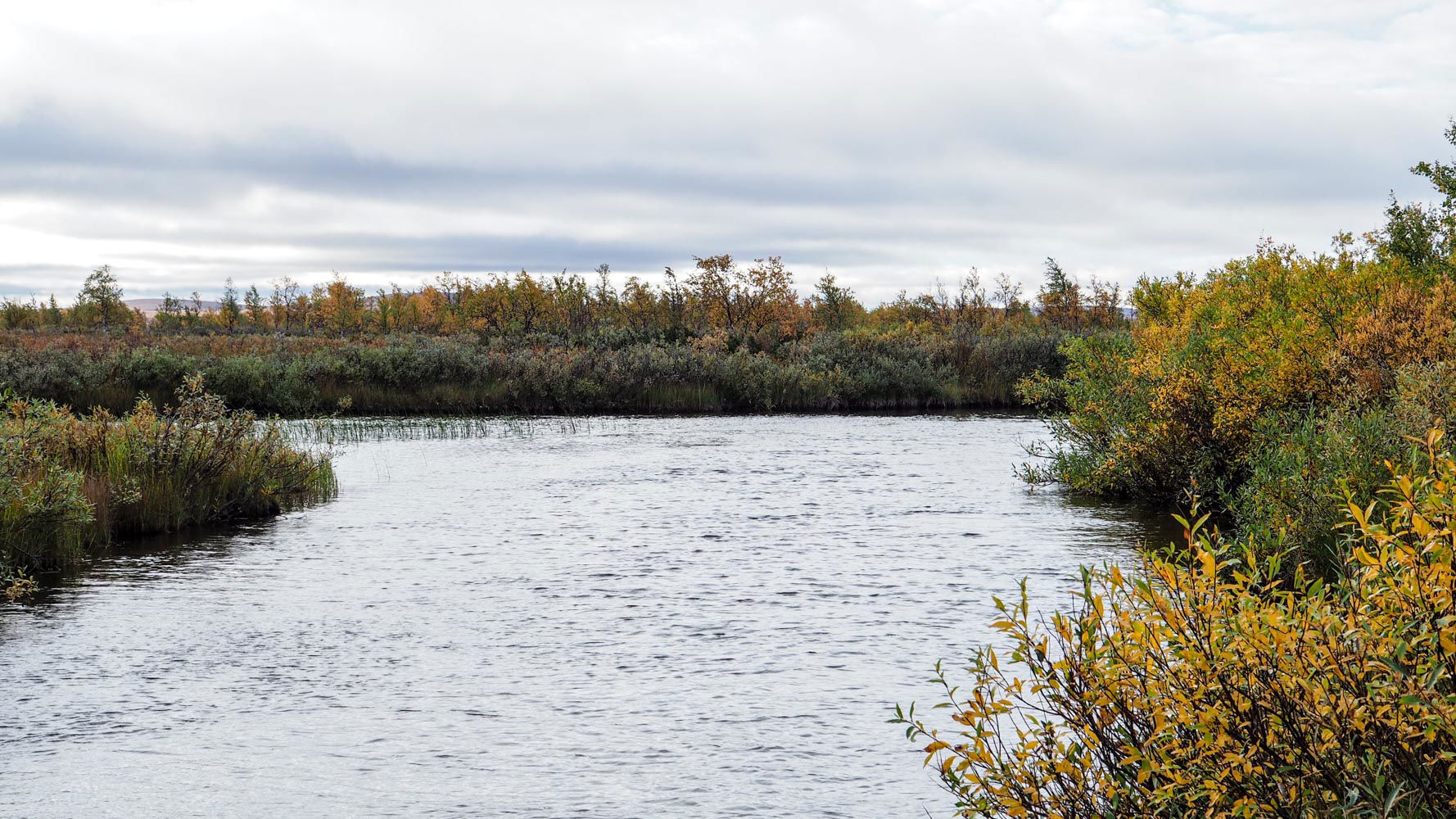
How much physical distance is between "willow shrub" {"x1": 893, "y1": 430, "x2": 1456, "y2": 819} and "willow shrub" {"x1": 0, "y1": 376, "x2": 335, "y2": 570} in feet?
37.6

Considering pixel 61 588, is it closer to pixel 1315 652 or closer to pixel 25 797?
pixel 25 797

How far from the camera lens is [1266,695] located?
13.8 ft

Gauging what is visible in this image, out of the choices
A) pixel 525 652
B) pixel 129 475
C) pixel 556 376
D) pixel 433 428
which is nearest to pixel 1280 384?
pixel 525 652

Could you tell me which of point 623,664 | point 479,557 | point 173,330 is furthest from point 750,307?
point 623,664

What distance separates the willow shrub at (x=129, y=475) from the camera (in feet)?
43.8

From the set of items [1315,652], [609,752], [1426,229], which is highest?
[1426,229]

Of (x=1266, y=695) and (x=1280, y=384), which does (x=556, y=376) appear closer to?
(x=1280, y=384)

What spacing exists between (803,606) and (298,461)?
10861 mm

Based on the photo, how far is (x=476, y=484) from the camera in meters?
22.1

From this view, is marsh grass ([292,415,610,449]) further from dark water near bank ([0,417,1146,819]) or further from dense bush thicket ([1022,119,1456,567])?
dense bush thicket ([1022,119,1456,567])

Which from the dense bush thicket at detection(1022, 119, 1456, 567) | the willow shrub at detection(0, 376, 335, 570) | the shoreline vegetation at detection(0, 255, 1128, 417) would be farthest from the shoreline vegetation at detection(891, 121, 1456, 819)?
the shoreline vegetation at detection(0, 255, 1128, 417)

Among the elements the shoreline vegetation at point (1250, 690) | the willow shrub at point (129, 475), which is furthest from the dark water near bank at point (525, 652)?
the shoreline vegetation at point (1250, 690)

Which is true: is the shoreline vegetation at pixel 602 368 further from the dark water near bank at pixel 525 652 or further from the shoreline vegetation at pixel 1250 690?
the shoreline vegetation at pixel 1250 690

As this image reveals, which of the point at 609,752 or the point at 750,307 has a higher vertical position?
the point at 750,307
